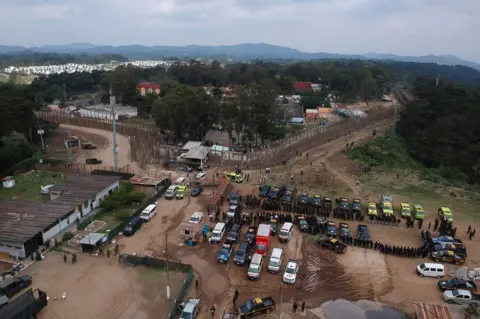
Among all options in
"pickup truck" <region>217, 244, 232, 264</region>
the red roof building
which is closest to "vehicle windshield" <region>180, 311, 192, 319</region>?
"pickup truck" <region>217, 244, 232, 264</region>

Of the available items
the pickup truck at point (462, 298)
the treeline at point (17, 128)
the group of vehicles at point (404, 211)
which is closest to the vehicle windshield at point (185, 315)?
the pickup truck at point (462, 298)

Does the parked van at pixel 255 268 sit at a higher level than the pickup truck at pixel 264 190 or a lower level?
lower

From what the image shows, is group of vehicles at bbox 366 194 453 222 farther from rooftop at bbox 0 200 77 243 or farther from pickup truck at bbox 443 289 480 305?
rooftop at bbox 0 200 77 243

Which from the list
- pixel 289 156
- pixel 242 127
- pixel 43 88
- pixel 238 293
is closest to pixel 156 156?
pixel 242 127

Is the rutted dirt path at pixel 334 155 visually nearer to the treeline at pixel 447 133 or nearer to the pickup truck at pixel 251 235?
the treeline at pixel 447 133

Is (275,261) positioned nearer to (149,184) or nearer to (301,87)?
(149,184)

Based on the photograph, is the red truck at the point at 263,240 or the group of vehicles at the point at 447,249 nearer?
the group of vehicles at the point at 447,249
